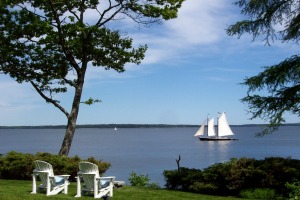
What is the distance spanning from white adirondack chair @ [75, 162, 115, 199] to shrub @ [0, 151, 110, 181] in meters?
4.33

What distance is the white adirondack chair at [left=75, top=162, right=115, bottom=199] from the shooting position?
44.6 ft

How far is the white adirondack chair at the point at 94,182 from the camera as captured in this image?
1360 cm

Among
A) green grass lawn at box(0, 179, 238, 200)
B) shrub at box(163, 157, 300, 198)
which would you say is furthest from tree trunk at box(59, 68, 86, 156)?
shrub at box(163, 157, 300, 198)

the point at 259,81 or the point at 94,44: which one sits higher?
the point at 94,44

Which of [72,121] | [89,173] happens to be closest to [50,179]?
[89,173]

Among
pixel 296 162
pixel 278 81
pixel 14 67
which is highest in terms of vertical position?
pixel 14 67

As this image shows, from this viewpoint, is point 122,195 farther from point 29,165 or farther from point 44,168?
point 29,165

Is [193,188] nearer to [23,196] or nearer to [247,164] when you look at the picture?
[247,164]

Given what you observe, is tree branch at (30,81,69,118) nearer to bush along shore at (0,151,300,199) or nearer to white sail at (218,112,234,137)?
bush along shore at (0,151,300,199)

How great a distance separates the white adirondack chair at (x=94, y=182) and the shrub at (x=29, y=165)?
4331 millimetres

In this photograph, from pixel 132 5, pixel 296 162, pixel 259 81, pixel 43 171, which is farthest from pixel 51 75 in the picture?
pixel 296 162

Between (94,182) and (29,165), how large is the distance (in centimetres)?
629

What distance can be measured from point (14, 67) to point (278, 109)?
14.6 metres

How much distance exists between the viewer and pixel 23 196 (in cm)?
1359
